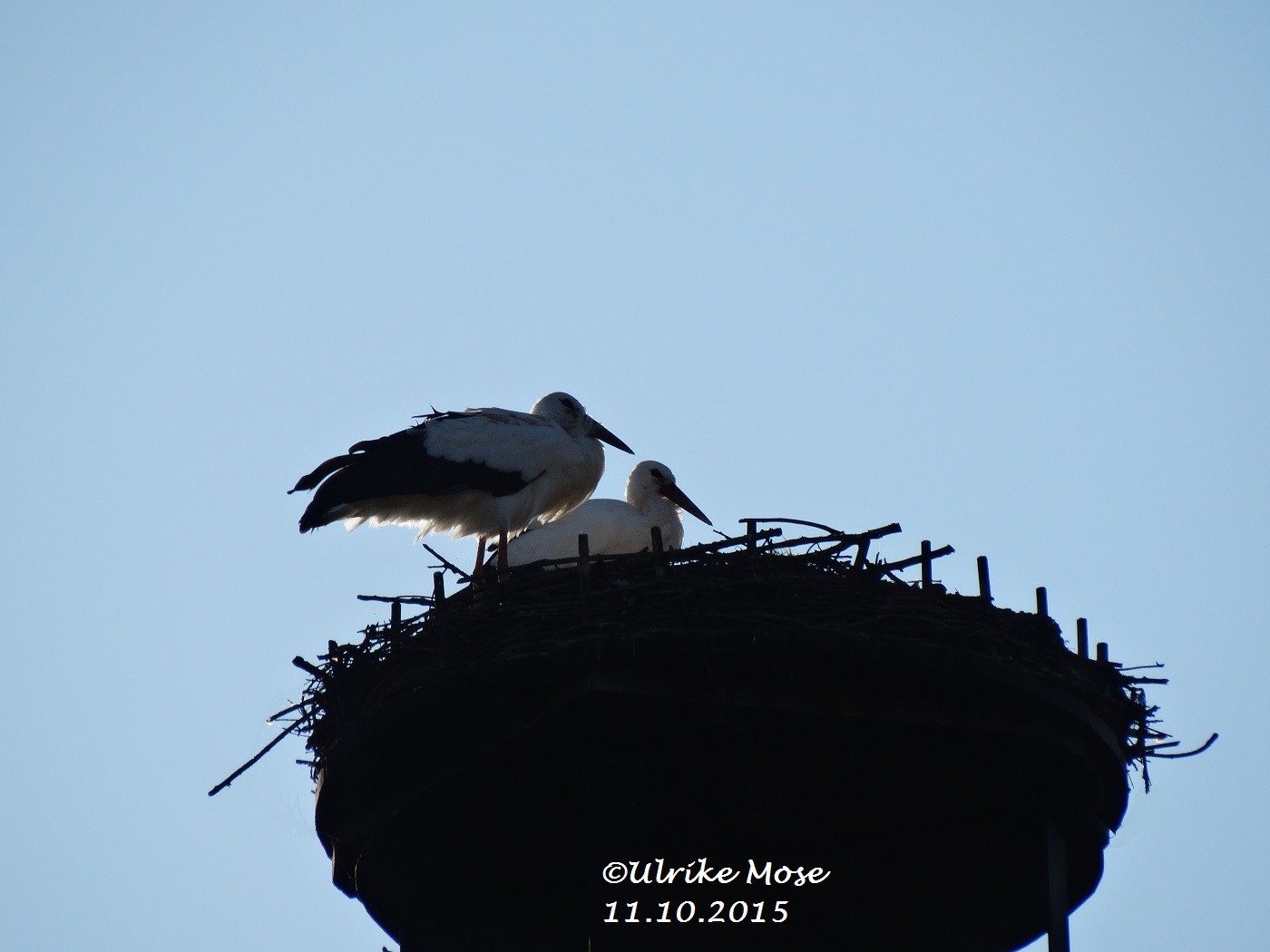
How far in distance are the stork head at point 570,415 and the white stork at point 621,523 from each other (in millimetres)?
411

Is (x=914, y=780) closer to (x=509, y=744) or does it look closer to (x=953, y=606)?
(x=953, y=606)

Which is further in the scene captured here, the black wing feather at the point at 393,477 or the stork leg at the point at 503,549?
the stork leg at the point at 503,549

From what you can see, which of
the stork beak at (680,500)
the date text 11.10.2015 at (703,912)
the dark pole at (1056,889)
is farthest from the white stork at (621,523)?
the dark pole at (1056,889)

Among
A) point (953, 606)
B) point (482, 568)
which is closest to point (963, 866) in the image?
point (953, 606)

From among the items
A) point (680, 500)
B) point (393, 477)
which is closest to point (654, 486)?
point (680, 500)

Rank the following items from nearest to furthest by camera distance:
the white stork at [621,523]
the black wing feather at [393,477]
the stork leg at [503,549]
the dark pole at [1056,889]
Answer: the dark pole at [1056,889]
the black wing feather at [393,477]
the stork leg at [503,549]
the white stork at [621,523]

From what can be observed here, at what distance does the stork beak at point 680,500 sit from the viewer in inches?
453

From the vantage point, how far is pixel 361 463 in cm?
981

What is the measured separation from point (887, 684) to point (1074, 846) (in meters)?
1.32

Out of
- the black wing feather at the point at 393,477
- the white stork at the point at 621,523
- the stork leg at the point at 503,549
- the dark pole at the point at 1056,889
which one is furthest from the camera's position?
the white stork at the point at 621,523

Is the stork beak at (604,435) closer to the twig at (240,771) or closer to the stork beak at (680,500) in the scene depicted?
the stork beak at (680,500)

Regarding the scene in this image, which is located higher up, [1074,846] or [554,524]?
[554,524]

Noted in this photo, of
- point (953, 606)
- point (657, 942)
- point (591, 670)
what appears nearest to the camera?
point (591, 670)

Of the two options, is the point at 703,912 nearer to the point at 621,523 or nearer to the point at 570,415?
the point at 621,523
